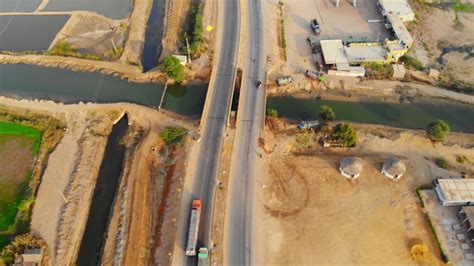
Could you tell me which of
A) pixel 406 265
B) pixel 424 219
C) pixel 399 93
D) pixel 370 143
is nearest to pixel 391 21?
pixel 399 93

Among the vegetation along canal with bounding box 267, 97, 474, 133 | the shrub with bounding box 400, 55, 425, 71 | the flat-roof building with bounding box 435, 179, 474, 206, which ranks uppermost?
the shrub with bounding box 400, 55, 425, 71

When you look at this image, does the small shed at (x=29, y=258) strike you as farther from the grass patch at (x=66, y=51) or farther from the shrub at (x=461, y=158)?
the shrub at (x=461, y=158)

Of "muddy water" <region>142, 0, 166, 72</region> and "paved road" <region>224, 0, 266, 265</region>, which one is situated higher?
"muddy water" <region>142, 0, 166, 72</region>

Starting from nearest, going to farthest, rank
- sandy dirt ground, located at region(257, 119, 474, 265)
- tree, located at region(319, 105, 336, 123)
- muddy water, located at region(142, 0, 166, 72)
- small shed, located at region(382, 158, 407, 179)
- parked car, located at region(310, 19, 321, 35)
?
sandy dirt ground, located at region(257, 119, 474, 265) → small shed, located at region(382, 158, 407, 179) → tree, located at region(319, 105, 336, 123) → muddy water, located at region(142, 0, 166, 72) → parked car, located at region(310, 19, 321, 35)

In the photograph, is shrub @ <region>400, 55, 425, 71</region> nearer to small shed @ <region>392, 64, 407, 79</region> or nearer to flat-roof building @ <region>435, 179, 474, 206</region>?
small shed @ <region>392, 64, 407, 79</region>

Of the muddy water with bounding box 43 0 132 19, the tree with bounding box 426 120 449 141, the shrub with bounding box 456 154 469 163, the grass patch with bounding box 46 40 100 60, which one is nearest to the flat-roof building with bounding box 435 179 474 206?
the shrub with bounding box 456 154 469 163

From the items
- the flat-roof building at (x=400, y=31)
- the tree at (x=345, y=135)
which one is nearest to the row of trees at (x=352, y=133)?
the tree at (x=345, y=135)
